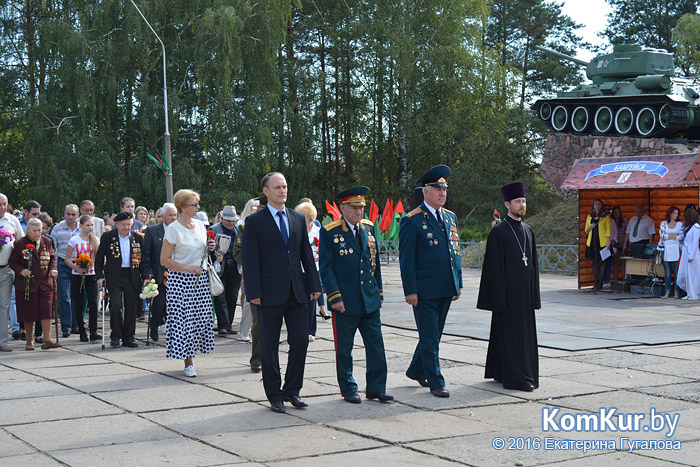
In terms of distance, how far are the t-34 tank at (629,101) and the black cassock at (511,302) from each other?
1878cm

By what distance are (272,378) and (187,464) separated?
1.69 meters

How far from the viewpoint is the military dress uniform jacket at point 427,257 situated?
7586mm

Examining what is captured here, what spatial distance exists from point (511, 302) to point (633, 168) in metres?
10.7

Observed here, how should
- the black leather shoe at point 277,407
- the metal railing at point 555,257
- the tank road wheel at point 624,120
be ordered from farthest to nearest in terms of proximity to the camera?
the tank road wheel at point 624,120 < the metal railing at point 555,257 < the black leather shoe at point 277,407

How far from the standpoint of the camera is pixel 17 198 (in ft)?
127

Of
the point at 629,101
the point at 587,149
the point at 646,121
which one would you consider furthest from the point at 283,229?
the point at 587,149

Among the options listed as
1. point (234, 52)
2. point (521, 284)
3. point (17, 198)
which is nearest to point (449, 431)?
point (521, 284)

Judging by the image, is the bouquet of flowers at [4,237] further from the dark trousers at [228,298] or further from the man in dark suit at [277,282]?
the man in dark suit at [277,282]

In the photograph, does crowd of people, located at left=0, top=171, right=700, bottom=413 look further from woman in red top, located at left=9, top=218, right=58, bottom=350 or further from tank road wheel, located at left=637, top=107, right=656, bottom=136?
tank road wheel, located at left=637, top=107, right=656, bottom=136

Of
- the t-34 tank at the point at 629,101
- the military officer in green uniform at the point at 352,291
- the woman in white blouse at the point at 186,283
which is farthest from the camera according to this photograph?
the t-34 tank at the point at 629,101

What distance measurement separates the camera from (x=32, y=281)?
10.8 m

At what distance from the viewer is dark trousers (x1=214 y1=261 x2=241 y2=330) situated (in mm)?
12008

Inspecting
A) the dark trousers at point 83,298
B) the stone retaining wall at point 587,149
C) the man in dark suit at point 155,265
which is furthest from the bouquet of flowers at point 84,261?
the stone retaining wall at point 587,149

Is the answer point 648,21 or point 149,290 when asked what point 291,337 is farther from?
point 648,21
